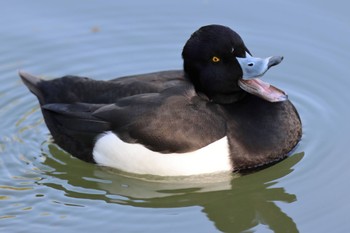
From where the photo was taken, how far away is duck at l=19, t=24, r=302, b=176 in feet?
22.7

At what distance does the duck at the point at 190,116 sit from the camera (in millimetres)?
6922

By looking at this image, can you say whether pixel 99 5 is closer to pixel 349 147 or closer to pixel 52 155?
pixel 52 155

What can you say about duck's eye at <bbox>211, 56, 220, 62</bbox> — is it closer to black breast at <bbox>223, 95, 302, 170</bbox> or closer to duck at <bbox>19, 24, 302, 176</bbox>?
duck at <bbox>19, 24, 302, 176</bbox>

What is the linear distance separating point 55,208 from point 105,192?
1.45ft

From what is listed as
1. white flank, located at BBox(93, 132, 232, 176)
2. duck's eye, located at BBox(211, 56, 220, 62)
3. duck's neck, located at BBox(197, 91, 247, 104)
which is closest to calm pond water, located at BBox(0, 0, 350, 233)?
white flank, located at BBox(93, 132, 232, 176)

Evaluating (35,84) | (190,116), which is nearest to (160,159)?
(190,116)

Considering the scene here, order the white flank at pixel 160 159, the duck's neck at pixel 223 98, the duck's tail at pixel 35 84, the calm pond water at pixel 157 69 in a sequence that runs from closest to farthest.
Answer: the calm pond water at pixel 157 69, the white flank at pixel 160 159, the duck's neck at pixel 223 98, the duck's tail at pixel 35 84

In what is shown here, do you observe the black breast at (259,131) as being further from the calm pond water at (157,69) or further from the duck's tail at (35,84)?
the duck's tail at (35,84)

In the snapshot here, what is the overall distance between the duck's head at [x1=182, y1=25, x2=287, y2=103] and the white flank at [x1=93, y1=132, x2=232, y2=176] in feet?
1.52

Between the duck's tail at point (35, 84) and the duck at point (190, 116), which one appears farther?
the duck's tail at point (35, 84)

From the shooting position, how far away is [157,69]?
8.70m

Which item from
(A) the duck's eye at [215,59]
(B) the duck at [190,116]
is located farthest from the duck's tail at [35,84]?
(A) the duck's eye at [215,59]

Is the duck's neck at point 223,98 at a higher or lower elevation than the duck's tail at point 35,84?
lower

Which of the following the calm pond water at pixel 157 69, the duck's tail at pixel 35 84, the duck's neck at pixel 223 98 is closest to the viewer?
the calm pond water at pixel 157 69
